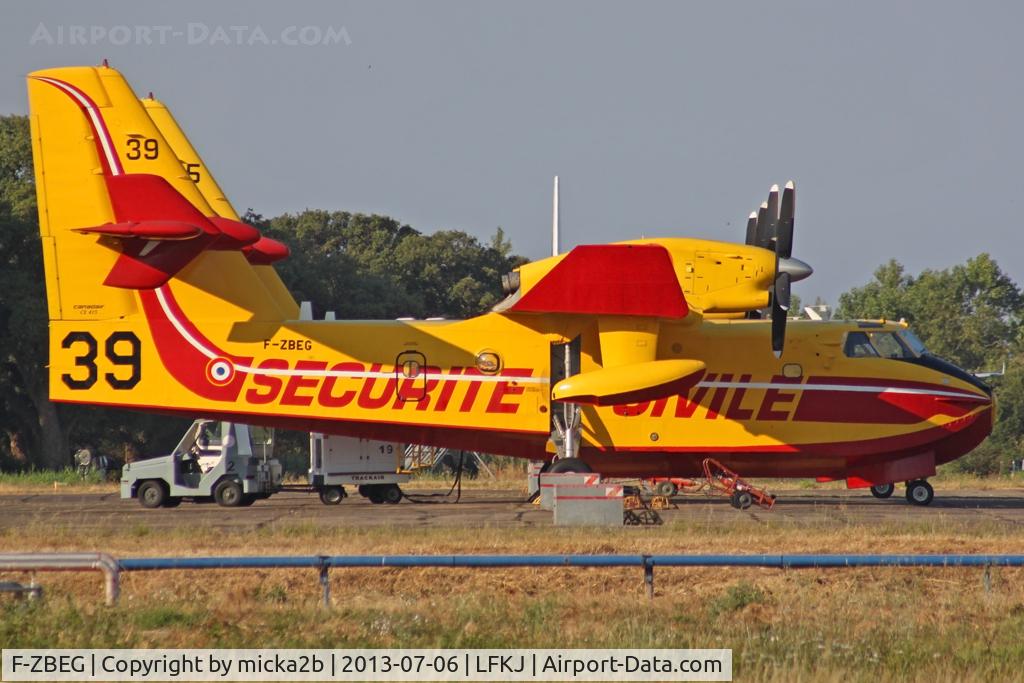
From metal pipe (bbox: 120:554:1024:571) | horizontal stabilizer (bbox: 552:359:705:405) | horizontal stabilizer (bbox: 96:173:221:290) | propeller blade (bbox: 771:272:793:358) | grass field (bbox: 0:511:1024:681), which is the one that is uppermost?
horizontal stabilizer (bbox: 96:173:221:290)

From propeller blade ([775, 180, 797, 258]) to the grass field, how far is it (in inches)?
325

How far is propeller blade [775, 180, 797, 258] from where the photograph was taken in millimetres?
25984

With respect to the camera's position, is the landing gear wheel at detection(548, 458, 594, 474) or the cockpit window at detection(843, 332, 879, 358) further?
the cockpit window at detection(843, 332, 879, 358)

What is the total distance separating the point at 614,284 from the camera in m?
25.8

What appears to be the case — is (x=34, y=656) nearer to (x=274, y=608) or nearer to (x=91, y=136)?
(x=274, y=608)

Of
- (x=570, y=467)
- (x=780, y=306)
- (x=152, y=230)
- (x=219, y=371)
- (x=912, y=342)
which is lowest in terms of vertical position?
(x=570, y=467)

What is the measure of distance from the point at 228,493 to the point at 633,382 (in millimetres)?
9424

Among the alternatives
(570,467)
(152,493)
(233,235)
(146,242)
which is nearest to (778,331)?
(570,467)

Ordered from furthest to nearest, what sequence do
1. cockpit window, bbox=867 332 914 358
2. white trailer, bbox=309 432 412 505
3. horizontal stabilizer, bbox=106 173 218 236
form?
1. white trailer, bbox=309 432 412 505
2. cockpit window, bbox=867 332 914 358
3. horizontal stabilizer, bbox=106 173 218 236

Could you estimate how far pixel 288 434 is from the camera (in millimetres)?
57406

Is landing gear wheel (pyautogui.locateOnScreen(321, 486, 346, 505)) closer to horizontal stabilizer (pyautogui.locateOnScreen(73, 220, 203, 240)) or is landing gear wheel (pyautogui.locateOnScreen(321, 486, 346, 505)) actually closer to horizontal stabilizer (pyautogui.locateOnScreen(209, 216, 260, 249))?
horizontal stabilizer (pyautogui.locateOnScreen(209, 216, 260, 249))

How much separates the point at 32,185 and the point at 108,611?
43359 millimetres

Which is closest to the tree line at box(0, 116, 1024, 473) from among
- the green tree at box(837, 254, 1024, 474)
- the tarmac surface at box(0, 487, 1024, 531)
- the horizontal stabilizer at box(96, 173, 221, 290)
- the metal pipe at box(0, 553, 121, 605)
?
the green tree at box(837, 254, 1024, 474)

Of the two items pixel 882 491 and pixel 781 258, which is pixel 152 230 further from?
pixel 882 491
